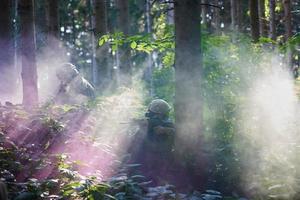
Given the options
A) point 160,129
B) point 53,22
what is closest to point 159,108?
point 160,129

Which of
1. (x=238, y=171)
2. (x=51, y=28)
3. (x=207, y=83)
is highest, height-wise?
(x=51, y=28)

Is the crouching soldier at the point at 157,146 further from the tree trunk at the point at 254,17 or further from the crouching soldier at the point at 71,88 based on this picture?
the tree trunk at the point at 254,17

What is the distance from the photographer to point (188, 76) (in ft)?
23.7

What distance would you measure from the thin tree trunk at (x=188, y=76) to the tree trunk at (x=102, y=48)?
7307mm

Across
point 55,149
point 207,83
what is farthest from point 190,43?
point 55,149

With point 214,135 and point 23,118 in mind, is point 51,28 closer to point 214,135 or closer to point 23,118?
point 23,118

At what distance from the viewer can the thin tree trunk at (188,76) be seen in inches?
280

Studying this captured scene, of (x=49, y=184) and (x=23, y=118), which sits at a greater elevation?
(x=23, y=118)

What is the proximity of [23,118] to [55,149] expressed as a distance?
1049 millimetres

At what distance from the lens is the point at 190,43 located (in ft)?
23.4

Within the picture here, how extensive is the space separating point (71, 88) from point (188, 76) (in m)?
6.44

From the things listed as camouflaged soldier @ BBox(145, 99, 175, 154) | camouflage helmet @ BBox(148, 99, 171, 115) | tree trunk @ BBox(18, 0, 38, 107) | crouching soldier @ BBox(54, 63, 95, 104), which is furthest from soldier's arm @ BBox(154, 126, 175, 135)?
crouching soldier @ BBox(54, 63, 95, 104)

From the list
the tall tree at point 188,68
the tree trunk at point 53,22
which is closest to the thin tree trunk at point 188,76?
the tall tree at point 188,68

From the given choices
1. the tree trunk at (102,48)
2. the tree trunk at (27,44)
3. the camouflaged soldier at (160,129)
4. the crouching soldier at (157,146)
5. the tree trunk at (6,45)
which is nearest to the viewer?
the crouching soldier at (157,146)
